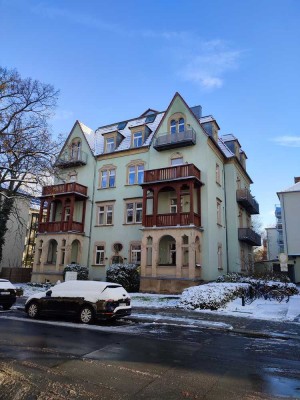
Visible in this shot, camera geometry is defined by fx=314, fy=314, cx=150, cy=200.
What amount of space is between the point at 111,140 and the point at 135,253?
1203cm

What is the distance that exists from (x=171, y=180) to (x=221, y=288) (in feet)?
33.3

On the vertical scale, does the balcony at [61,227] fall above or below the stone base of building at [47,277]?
above

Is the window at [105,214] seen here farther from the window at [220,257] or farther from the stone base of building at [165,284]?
the window at [220,257]

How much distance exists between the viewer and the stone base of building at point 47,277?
2803 cm

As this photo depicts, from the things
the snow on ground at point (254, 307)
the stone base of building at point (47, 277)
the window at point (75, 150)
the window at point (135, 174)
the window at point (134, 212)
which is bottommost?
the snow on ground at point (254, 307)

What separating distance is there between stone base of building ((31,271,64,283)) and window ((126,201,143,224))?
7.77 metres

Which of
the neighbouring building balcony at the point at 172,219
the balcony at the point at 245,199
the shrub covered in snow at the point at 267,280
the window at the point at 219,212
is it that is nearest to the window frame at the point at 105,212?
the neighbouring building balcony at the point at 172,219

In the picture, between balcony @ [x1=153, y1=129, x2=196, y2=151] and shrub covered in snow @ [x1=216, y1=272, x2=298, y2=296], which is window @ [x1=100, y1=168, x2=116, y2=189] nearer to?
balcony @ [x1=153, y1=129, x2=196, y2=151]

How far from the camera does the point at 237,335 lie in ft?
33.7

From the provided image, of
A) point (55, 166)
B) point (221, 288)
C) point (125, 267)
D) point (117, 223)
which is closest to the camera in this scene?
point (221, 288)

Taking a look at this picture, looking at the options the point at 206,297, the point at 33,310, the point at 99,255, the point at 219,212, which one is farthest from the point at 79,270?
the point at 206,297

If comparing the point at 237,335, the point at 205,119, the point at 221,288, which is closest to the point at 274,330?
the point at 237,335

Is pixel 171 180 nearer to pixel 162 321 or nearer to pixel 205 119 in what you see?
pixel 205 119

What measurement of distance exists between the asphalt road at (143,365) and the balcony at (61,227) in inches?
746
